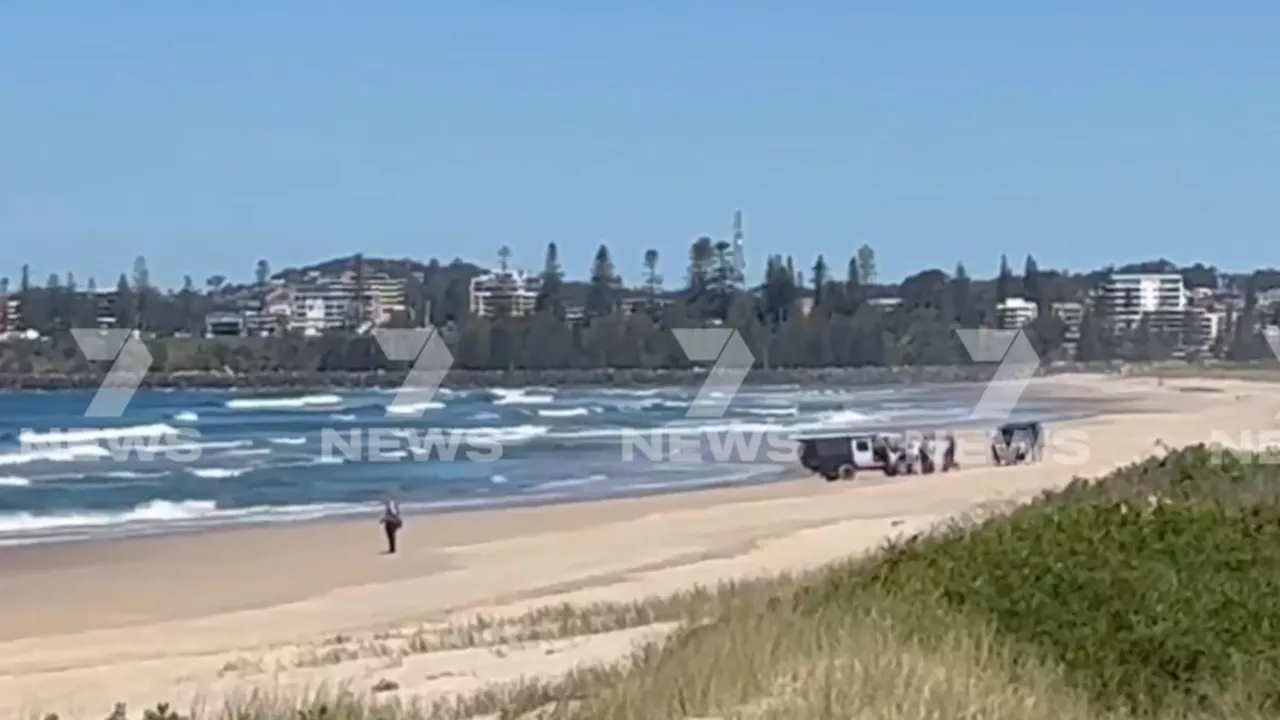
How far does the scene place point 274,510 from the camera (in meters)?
31.3

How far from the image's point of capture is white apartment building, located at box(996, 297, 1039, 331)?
14300 cm

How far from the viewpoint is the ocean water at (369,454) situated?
32312 mm

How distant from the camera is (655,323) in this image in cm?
13000

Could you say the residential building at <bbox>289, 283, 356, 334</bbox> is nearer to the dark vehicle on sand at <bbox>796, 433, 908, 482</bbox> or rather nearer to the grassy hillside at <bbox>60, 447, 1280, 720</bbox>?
the dark vehicle on sand at <bbox>796, 433, 908, 482</bbox>

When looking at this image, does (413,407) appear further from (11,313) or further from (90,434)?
(11,313)

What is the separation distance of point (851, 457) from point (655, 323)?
91833 mm

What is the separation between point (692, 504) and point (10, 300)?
4509 inches

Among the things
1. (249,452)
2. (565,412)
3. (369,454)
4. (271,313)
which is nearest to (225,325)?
(271,313)

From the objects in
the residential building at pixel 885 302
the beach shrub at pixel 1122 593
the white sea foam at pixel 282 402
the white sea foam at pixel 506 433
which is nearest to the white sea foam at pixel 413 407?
the white sea foam at pixel 282 402

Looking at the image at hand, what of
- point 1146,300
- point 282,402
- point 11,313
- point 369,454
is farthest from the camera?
point 1146,300

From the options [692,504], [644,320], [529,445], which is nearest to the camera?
[692,504]

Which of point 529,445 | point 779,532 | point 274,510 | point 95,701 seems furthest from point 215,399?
point 95,701

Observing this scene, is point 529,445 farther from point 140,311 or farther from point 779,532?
point 140,311

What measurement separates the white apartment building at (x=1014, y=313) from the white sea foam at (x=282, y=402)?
208 feet
